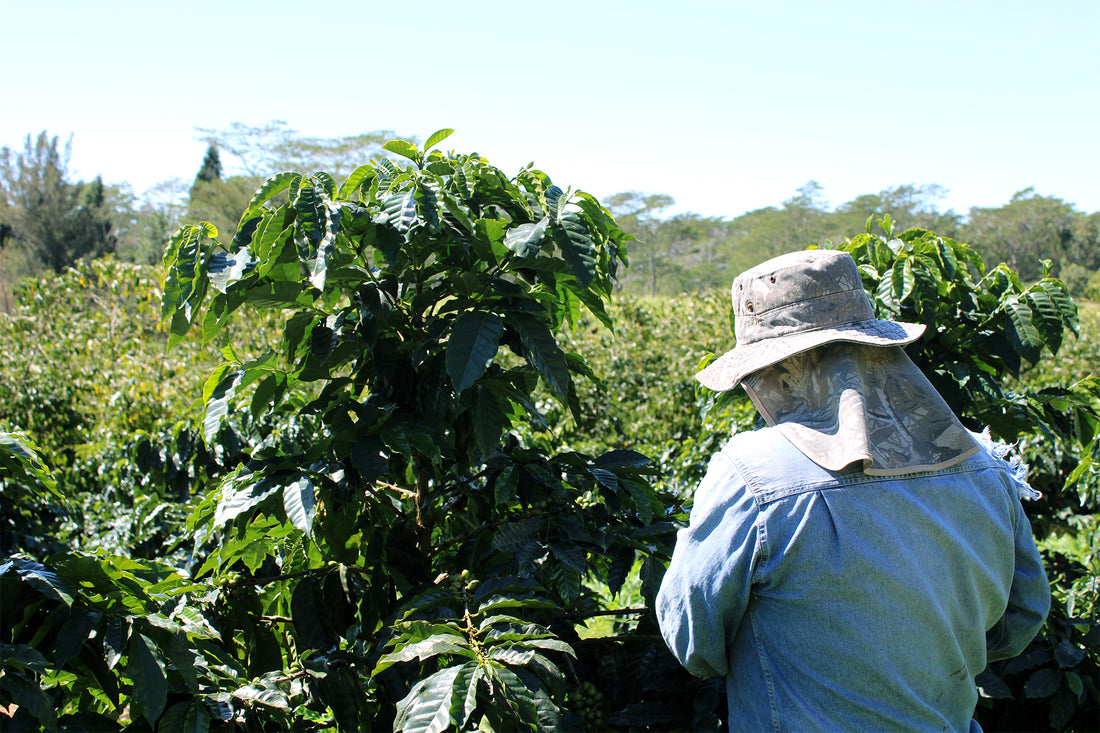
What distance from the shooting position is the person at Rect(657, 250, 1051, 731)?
1.18m

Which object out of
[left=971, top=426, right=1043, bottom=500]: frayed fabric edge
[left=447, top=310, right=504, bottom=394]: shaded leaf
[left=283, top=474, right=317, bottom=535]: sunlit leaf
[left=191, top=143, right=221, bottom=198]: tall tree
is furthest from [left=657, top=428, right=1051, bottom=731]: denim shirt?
[left=191, top=143, right=221, bottom=198]: tall tree

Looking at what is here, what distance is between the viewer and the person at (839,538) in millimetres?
1181

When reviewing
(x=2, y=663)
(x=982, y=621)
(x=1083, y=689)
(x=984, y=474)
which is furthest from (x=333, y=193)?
(x=1083, y=689)

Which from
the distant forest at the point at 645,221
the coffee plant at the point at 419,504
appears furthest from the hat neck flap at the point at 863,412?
the distant forest at the point at 645,221

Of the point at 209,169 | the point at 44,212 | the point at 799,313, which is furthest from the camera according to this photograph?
the point at 209,169

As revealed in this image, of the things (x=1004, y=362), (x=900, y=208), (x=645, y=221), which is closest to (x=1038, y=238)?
(x=900, y=208)

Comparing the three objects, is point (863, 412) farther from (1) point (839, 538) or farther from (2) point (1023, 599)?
(2) point (1023, 599)

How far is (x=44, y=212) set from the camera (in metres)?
27.7

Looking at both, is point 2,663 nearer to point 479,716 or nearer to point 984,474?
point 479,716

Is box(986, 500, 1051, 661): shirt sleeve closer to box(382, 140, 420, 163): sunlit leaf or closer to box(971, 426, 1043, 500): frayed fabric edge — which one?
box(971, 426, 1043, 500): frayed fabric edge

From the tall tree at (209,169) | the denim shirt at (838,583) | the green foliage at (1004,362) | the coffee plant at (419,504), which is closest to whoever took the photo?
the denim shirt at (838,583)

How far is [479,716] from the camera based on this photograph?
4.32ft

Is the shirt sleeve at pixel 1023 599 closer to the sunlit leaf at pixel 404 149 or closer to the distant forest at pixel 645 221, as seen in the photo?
A: the sunlit leaf at pixel 404 149

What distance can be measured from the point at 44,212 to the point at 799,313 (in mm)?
32504
